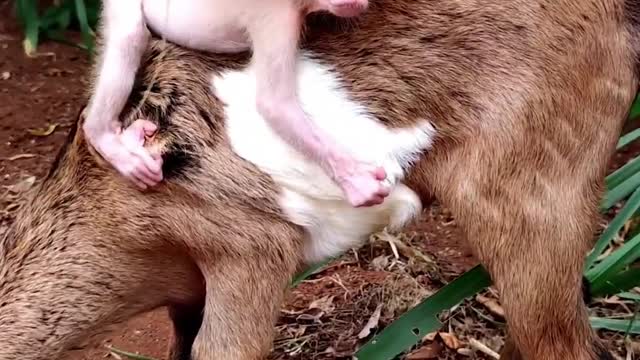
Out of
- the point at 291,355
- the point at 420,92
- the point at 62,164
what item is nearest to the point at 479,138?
the point at 420,92

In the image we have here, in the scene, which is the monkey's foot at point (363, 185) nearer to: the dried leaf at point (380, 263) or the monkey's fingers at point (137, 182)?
the monkey's fingers at point (137, 182)

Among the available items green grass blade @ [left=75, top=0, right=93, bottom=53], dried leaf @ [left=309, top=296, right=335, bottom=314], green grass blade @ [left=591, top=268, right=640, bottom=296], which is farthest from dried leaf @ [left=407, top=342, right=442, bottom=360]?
green grass blade @ [left=75, top=0, right=93, bottom=53]

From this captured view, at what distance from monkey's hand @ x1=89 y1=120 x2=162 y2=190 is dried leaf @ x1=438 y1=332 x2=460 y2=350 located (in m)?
1.35

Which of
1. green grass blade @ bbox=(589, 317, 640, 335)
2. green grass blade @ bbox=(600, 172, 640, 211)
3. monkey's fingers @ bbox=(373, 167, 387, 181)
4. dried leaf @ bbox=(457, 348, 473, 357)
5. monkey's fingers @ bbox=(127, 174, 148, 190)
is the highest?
monkey's fingers @ bbox=(373, 167, 387, 181)

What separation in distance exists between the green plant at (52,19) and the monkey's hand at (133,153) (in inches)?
86.3

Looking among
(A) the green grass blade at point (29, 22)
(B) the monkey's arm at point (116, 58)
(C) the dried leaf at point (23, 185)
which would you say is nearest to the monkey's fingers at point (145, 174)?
(B) the monkey's arm at point (116, 58)

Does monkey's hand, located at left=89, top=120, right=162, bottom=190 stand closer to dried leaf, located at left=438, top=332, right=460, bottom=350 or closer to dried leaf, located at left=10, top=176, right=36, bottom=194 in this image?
dried leaf, located at left=438, top=332, right=460, bottom=350

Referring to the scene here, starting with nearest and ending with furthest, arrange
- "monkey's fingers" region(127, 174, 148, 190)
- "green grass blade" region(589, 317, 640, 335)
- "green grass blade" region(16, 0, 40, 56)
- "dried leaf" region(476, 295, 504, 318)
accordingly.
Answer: "monkey's fingers" region(127, 174, 148, 190) < "green grass blade" region(589, 317, 640, 335) < "dried leaf" region(476, 295, 504, 318) < "green grass blade" region(16, 0, 40, 56)

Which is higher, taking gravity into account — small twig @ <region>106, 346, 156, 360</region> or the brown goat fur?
the brown goat fur

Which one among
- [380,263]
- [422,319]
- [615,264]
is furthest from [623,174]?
[380,263]

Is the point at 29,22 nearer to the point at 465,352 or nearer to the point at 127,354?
the point at 127,354

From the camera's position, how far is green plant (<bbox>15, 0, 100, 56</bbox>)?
A: 515 centimetres

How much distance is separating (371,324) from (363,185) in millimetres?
1245

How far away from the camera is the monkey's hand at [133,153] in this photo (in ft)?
9.25
